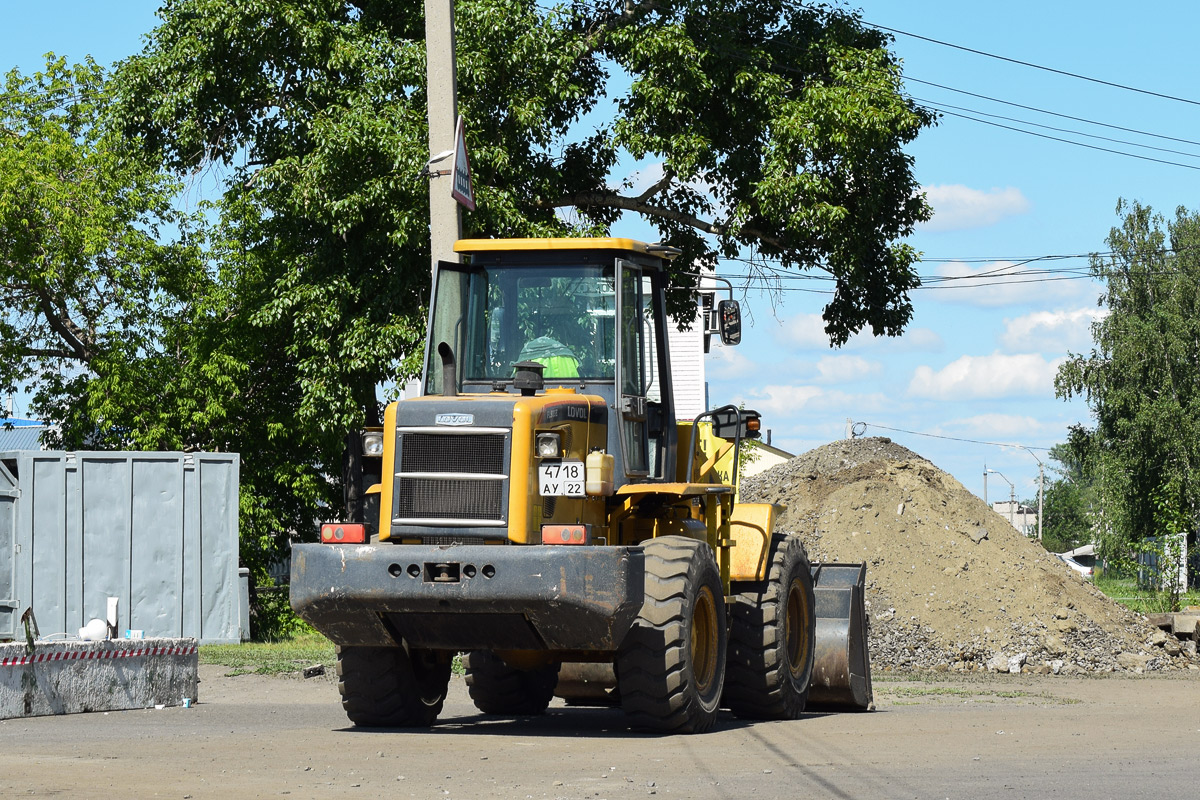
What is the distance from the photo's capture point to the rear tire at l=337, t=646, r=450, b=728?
1095 centimetres

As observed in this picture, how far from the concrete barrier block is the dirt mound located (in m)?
10.1

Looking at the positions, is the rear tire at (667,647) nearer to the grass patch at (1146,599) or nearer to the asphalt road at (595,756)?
the asphalt road at (595,756)

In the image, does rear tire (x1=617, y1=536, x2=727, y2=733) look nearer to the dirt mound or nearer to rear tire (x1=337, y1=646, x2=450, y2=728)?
rear tire (x1=337, y1=646, x2=450, y2=728)

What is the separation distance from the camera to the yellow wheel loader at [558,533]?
32.2 feet

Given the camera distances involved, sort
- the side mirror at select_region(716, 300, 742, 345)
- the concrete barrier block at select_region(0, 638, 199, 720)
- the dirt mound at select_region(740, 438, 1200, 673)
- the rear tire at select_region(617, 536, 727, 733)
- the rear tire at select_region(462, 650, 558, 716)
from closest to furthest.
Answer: the rear tire at select_region(617, 536, 727, 733) < the side mirror at select_region(716, 300, 742, 345) < the concrete barrier block at select_region(0, 638, 199, 720) < the rear tire at select_region(462, 650, 558, 716) < the dirt mound at select_region(740, 438, 1200, 673)

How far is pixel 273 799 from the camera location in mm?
7438

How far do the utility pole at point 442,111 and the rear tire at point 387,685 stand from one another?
402 centimetres

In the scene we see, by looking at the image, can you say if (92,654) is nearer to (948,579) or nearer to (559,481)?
(559,481)

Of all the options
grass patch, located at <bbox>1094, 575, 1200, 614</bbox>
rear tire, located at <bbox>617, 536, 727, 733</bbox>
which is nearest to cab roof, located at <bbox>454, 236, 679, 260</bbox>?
rear tire, located at <bbox>617, 536, 727, 733</bbox>

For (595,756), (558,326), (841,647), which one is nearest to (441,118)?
(558,326)

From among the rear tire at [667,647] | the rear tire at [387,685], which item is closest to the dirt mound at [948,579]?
the rear tire at [387,685]

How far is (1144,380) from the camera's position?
48281 mm

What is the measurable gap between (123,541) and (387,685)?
943 cm

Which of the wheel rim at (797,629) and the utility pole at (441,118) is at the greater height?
the utility pole at (441,118)
